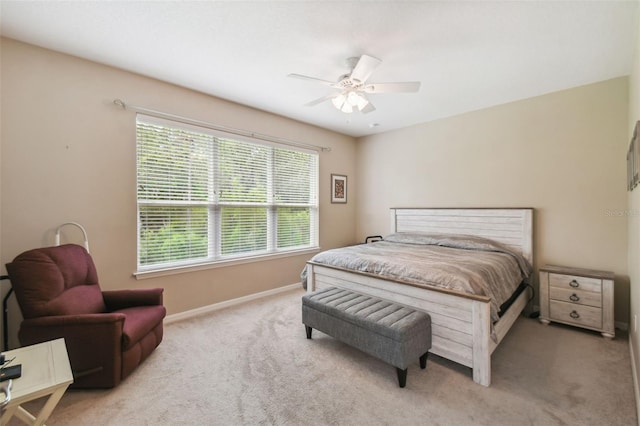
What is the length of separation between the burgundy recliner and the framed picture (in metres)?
3.53

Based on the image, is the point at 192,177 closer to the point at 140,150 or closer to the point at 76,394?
the point at 140,150

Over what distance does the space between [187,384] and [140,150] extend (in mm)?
2360

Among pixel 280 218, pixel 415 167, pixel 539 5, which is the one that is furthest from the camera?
pixel 415 167

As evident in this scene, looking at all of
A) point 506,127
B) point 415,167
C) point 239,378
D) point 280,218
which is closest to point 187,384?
point 239,378

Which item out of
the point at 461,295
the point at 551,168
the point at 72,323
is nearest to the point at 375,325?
the point at 461,295

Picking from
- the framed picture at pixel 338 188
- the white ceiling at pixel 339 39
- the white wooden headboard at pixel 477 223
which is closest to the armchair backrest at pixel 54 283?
the white ceiling at pixel 339 39

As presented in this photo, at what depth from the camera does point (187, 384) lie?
207 centimetres

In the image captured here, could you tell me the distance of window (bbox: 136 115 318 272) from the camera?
10.1 feet

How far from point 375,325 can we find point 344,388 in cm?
49

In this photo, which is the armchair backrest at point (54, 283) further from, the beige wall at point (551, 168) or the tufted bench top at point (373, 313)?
the beige wall at point (551, 168)

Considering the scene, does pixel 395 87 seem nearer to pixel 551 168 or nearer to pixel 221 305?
pixel 551 168

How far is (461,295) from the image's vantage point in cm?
213

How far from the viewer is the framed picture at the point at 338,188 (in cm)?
504

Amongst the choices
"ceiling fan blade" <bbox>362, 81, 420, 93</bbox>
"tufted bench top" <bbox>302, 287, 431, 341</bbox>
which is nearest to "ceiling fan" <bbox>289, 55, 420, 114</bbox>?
"ceiling fan blade" <bbox>362, 81, 420, 93</bbox>
